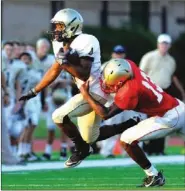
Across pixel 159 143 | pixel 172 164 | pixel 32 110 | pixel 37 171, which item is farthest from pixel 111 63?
pixel 159 143

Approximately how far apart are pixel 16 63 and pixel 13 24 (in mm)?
12922

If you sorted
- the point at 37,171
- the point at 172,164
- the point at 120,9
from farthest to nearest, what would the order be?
the point at 120,9 < the point at 172,164 < the point at 37,171

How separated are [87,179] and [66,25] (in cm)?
180

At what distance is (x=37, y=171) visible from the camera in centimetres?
1201

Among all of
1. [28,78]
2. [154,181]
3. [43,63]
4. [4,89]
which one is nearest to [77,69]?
[154,181]

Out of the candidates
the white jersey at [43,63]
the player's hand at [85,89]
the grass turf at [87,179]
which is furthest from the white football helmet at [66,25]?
the white jersey at [43,63]

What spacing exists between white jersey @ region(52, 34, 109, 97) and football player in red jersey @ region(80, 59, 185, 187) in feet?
1.09

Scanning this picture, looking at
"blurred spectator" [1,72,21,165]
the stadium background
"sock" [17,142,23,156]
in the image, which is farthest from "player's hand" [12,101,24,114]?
the stadium background

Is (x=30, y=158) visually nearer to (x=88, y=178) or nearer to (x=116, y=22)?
(x=88, y=178)

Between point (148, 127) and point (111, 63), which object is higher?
point (111, 63)

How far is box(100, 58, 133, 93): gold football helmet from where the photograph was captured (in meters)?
9.51

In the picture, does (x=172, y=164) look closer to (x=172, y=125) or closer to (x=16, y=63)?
(x=16, y=63)

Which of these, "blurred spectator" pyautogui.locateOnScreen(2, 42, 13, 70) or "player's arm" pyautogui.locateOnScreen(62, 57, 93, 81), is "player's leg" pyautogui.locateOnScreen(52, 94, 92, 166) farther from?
"blurred spectator" pyautogui.locateOnScreen(2, 42, 13, 70)

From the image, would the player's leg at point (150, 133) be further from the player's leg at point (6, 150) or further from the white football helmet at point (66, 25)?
the player's leg at point (6, 150)
